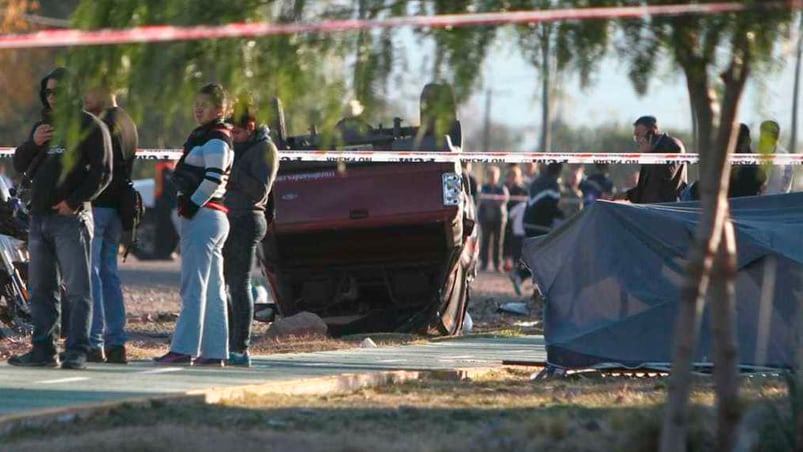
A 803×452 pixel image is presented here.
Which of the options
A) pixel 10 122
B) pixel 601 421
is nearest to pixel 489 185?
pixel 10 122

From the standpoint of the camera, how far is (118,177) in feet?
35.1

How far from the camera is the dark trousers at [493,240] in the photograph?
102 feet

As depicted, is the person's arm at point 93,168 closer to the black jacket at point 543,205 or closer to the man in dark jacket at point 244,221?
the man in dark jacket at point 244,221

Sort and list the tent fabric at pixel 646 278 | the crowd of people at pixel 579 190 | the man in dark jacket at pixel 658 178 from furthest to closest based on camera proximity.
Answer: the man in dark jacket at pixel 658 178, the crowd of people at pixel 579 190, the tent fabric at pixel 646 278

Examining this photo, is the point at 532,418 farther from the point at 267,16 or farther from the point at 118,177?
the point at 118,177

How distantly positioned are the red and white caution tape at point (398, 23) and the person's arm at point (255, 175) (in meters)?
4.41

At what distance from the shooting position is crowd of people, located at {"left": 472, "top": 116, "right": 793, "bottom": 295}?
12797 mm

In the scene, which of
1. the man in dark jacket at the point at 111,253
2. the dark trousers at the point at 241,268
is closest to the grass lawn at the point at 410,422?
the dark trousers at the point at 241,268

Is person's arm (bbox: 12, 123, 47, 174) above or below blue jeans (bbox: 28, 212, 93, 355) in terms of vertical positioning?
above

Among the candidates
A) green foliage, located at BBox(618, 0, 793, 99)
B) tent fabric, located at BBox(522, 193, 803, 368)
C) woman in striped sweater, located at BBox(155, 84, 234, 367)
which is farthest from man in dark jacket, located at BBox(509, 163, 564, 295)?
green foliage, located at BBox(618, 0, 793, 99)

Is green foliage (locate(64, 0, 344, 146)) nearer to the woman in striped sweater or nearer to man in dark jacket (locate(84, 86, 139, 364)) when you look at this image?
the woman in striped sweater

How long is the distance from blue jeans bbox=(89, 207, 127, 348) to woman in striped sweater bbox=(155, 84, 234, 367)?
1.41ft

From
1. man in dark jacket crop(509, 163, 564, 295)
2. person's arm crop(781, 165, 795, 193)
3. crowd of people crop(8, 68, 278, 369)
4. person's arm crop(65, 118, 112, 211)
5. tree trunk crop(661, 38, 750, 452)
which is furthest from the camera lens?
man in dark jacket crop(509, 163, 564, 295)

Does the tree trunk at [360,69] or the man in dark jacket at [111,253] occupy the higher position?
the tree trunk at [360,69]
